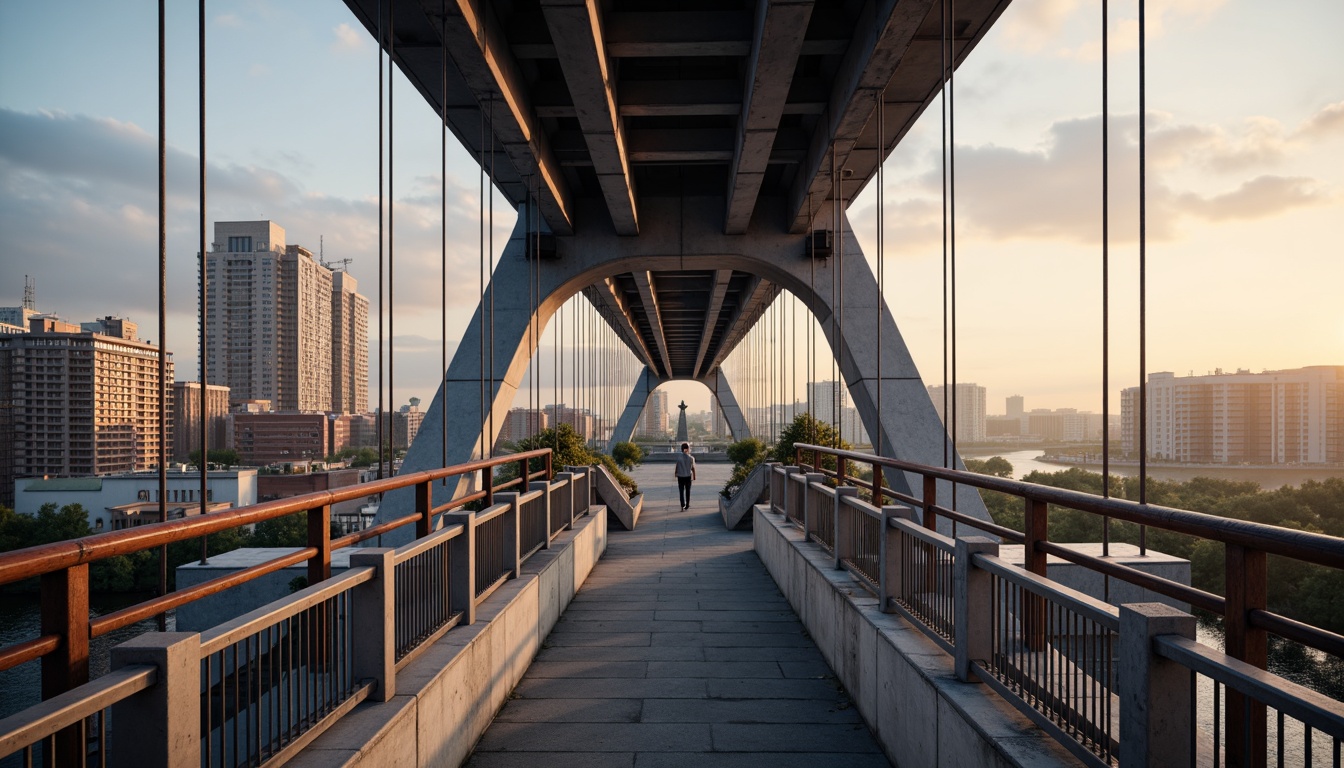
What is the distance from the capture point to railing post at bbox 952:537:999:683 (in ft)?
10.6

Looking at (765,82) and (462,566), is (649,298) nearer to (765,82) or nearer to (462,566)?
(765,82)

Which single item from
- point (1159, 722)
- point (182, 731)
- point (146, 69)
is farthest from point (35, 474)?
point (1159, 722)

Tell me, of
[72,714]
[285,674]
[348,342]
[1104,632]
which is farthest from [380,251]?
[348,342]

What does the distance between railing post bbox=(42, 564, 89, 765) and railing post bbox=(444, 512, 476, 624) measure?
8.43 ft

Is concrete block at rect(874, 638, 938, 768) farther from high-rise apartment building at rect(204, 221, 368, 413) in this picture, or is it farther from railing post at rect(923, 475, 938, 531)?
high-rise apartment building at rect(204, 221, 368, 413)

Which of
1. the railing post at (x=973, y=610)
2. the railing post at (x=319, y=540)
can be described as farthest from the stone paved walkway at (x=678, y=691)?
the railing post at (x=319, y=540)

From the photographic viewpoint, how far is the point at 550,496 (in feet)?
25.3

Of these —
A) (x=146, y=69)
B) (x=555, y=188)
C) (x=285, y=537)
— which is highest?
(x=555, y=188)

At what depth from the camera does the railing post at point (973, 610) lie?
10.6ft

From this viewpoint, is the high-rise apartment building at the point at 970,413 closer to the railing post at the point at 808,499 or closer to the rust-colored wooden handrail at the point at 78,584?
the railing post at the point at 808,499

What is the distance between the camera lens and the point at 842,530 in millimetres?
5883

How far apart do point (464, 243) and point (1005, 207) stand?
14.9 metres

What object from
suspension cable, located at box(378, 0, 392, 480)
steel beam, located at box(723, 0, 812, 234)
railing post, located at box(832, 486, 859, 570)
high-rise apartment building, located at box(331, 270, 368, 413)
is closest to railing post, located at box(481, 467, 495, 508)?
suspension cable, located at box(378, 0, 392, 480)

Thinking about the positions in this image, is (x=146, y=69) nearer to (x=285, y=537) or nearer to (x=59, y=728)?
(x=59, y=728)
